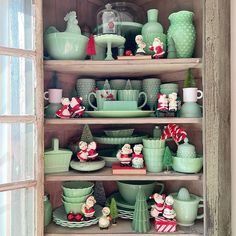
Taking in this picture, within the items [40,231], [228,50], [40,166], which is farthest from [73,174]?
[228,50]

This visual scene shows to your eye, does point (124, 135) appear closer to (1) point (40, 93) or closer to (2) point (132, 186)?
(2) point (132, 186)

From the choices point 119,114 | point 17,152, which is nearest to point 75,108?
point 119,114

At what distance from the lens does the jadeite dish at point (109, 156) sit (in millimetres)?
1262

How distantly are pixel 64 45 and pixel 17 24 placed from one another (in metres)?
0.19

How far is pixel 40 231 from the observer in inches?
41.3

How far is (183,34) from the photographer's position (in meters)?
1.13

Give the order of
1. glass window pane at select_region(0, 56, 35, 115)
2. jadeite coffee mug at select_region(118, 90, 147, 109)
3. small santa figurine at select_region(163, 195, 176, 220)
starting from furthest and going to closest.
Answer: jadeite coffee mug at select_region(118, 90, 147, 109)
small santa figurine at select_region(163, 195, 176, 220)
glass window pane at select_region(0, 56, 35, 115)

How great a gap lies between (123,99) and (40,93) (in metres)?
0.36

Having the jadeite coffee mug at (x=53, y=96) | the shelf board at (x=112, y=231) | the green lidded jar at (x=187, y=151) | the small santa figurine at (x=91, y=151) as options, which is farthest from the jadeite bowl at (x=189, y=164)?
the jadeite coffee mug at (x=53, y=96)

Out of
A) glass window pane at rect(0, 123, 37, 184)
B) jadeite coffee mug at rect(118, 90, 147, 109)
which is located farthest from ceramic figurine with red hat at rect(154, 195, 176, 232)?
glass window pane at rect(0, 123, 37, 184)

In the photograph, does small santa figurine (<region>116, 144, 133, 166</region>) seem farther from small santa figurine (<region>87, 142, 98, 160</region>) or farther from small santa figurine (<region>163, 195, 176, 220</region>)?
small santa figurine (<region>163, 195, 176, 220</region>)

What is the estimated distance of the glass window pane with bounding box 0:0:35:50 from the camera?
1.00m

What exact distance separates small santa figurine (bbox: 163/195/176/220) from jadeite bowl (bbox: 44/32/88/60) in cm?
70

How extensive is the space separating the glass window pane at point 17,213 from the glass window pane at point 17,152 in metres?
0.06
